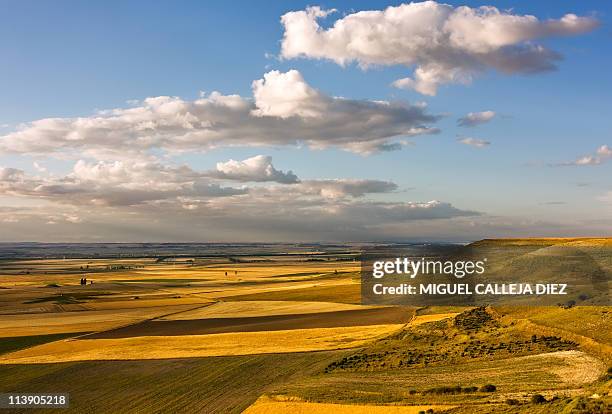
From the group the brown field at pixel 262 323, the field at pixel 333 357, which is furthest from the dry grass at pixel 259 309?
the brown field at pixel 262 323

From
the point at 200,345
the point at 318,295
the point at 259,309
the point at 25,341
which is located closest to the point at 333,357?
the point at 200,345

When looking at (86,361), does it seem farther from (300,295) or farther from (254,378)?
(300,295)

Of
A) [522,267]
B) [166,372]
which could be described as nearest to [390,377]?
[166,372]

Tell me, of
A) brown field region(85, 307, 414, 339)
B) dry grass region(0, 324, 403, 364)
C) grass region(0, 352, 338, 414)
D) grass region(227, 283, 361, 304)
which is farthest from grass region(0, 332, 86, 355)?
grass region(227, 283, 361, 304)

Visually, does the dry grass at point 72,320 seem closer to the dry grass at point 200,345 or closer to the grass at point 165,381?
the dry grass at point 200,345

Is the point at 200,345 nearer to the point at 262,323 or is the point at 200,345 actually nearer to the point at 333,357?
the point at 262,323
